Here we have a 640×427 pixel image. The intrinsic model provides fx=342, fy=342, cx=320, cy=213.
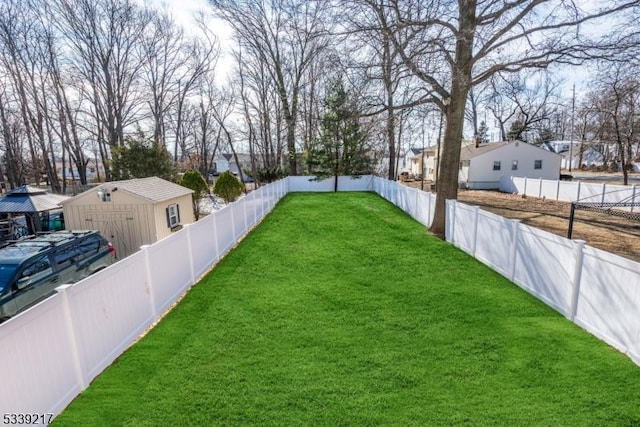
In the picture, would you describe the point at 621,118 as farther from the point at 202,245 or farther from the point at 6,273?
the point at 6,273

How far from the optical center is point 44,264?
6.51 meters

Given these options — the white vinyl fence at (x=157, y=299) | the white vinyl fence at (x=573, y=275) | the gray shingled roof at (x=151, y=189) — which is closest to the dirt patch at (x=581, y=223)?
the white vinyl fence at (x=573, y=275)

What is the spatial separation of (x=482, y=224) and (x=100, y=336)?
7.81 metres

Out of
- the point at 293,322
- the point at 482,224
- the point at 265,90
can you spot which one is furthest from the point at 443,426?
the point at 265,90

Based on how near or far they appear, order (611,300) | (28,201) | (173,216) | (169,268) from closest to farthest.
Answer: (611,300) → (169,268) → (28,201) → (173,216)

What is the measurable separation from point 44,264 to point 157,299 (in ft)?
9.15

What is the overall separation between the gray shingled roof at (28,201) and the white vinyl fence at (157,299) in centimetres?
783

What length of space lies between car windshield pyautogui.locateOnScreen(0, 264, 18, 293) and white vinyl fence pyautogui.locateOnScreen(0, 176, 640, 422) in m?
2.53

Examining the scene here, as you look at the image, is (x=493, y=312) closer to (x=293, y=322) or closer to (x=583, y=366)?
(x=583, y=366)

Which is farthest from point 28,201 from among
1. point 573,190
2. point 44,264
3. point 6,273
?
point 573,190

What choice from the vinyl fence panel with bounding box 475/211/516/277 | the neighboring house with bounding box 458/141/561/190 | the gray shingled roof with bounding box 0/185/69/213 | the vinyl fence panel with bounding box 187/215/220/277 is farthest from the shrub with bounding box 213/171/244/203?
the neighboring house with bounding box 458/141/561/190

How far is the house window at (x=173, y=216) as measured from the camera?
39.8 ft

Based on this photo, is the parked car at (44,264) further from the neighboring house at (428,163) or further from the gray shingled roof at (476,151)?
the neighboring house at (428,163)

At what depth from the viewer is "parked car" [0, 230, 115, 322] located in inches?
225
